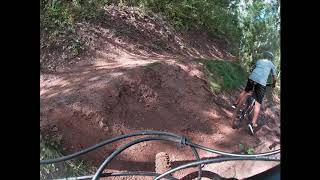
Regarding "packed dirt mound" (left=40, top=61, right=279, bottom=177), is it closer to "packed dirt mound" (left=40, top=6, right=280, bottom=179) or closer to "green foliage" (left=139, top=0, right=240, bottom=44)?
"packed dirt mound" (left=40, top=6, right=280, bottom=179)

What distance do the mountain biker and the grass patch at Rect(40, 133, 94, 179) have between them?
64cm

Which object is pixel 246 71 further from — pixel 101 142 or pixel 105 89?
pixel 105 89

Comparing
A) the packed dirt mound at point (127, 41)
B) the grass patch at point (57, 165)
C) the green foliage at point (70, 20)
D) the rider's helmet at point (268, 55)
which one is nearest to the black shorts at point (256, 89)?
the rider's helmet at point (268, 55)

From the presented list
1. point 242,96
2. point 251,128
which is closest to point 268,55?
point 242,96

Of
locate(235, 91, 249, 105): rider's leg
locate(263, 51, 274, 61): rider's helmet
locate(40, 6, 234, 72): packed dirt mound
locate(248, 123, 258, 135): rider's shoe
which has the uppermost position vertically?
locate(40, 6, 234, 72): packed dirt mound

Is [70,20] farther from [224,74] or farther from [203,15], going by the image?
[224,74]

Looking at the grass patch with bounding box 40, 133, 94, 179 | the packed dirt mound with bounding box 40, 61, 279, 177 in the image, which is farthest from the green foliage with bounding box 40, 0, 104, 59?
the grass patch with bounding box 40, 133, 94, 179

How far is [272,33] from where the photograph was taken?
1320mm

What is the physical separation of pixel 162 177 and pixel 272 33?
0.62 meters

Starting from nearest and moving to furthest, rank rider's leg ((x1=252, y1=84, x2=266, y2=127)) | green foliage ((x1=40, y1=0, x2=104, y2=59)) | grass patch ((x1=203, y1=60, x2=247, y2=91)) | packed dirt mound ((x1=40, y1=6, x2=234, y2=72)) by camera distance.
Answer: rider's leg ((x1=252, y1=84, x2=266, y2=127)) < grass patch ((x1=203, y1=60, x2=247, y2=91)) < packed dirt mound ((x1=40, y1=6, x2=234, y2=72)) < green foliage ((x1=40, y1=0, x2=104, y2=59))

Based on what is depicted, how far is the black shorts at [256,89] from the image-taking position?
1.45m

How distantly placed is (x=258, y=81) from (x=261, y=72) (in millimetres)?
35

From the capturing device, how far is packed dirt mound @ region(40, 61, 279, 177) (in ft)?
5.02
